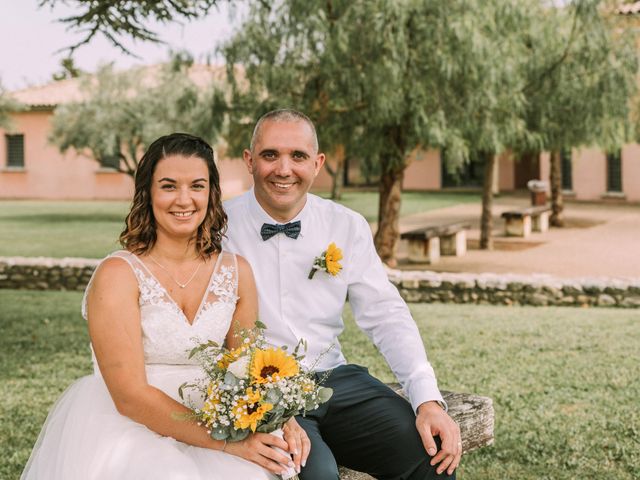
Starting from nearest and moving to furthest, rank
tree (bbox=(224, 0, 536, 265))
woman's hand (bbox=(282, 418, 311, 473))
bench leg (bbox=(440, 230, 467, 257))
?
woman's hand (bbox=(282, 418, 311, 473)) < tree (bbox=(224, 0, 536, 265)) < bench leg (bbox=(440, 230, 467, 257))

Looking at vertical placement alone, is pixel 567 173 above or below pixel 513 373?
above

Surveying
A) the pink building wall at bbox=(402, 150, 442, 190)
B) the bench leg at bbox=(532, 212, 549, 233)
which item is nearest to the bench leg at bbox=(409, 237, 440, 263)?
the bench leg at bbox=(532, 212, 549, 233)

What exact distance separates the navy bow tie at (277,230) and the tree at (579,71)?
42.9 ft

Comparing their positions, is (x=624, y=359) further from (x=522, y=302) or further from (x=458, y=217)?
(x=458, y=217)

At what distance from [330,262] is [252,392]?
3.24 ft

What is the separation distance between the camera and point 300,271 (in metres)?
3.49

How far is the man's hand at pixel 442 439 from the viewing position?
9.79 feet

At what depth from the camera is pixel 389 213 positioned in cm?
1522

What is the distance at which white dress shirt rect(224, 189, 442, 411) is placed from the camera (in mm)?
3424

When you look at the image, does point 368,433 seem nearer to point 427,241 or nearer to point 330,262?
point 330,262

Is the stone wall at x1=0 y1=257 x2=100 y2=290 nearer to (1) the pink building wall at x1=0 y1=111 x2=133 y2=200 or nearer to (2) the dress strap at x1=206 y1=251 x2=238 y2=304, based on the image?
(2) the dress strap at x1=206 y1=251 x2=238 y2=304

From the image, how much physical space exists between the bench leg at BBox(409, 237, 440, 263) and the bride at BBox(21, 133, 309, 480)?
12619mm

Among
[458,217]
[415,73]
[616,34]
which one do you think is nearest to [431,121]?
[415,73]

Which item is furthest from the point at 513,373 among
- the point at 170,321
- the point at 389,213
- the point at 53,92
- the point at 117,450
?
the point at 53,92
